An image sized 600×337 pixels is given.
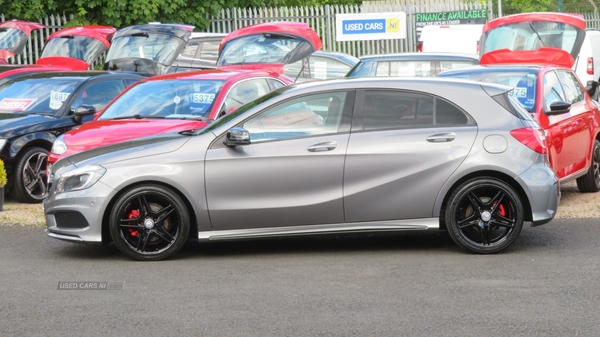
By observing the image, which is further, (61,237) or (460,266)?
(61,237)

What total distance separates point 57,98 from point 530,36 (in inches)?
353

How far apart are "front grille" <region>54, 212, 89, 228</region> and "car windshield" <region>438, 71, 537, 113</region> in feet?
15.8

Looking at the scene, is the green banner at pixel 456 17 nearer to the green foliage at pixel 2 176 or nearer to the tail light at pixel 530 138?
the green foliage at pixel 2 176

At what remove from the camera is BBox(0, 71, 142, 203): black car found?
11992 mm

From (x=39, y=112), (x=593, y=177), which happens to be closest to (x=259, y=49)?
(x=39, y=112)

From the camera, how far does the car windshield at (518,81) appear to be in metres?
10.8

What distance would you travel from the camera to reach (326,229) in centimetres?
819

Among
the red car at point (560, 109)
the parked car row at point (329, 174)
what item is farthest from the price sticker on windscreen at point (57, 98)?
the red car at point (560, 109)

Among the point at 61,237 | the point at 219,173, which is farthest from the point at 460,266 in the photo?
the point at 61,237

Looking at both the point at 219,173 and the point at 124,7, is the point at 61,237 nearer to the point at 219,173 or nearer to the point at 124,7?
the point at 219,173

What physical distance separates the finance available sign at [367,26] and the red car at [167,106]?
15.7 meters

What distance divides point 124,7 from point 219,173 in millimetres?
20287

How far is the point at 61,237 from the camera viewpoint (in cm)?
832

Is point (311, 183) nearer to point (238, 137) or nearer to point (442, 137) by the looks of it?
point (238, 137)
